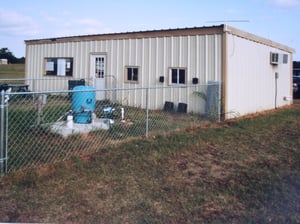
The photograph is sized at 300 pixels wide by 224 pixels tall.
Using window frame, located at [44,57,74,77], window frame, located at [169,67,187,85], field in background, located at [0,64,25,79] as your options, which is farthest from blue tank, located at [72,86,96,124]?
field in background, located at [0,64,25,79]

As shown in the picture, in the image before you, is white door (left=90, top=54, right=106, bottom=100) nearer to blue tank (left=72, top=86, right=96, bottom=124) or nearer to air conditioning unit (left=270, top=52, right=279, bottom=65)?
blue tank (left=72, top=86, right=96, bottom=124)

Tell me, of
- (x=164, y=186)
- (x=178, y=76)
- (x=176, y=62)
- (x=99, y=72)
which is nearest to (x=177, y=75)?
(x=178, y=76)

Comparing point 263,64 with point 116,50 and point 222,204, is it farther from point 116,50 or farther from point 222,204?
point 222,204

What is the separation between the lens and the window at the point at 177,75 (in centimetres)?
1141

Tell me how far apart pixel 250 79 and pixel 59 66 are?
26.3 ft

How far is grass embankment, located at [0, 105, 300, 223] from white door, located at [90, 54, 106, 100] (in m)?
7.23

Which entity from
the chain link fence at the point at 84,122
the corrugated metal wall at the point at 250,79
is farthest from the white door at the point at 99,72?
the corrugated metal wall at the point at 250,79

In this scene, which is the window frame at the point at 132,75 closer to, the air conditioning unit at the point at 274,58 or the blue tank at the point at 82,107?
the blue tank at the point at 82,107

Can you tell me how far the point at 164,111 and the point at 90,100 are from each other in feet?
12.3

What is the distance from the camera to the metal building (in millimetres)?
10656

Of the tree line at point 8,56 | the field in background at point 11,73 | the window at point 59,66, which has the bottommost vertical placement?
the window at point 59,66

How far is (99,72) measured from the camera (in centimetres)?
1387

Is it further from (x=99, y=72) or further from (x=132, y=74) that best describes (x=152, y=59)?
(x=99, y=72)

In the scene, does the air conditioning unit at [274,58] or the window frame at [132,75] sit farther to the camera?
the air conditioning unit at [274,58]
